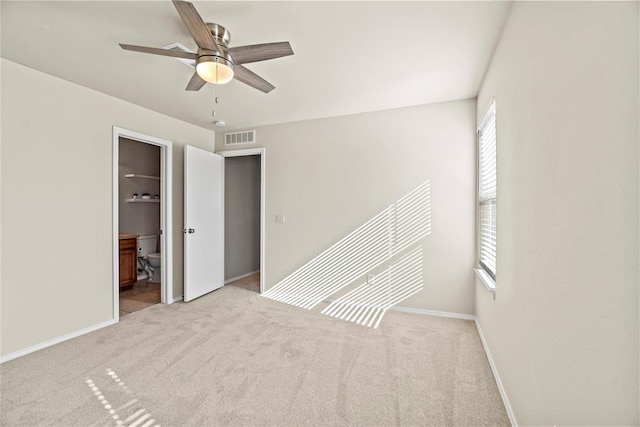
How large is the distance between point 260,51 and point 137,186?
4.41 meters

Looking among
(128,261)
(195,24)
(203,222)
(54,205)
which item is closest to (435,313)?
Result: (203,222)

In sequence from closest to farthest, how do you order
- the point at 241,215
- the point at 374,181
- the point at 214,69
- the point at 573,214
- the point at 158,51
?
the point at 573,214, the point at 158,51, the point at 214,69, the point at 374,181, the point at 241,215

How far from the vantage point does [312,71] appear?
2584mm

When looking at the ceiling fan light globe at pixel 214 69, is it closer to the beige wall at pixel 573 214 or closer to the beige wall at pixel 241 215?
the beige wall at pixel 573 214

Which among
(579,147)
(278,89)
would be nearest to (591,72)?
(579,147)

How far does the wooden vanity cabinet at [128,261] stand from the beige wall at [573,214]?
4867 mm

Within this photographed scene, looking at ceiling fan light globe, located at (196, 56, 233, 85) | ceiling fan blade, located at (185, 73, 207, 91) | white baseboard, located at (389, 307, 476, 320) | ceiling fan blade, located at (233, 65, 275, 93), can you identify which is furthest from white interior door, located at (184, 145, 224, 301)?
white baseboard, located at (389, 307, 476, 320)

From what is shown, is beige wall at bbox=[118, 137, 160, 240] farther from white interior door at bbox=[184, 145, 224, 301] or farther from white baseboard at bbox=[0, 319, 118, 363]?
white baseboard at bbox=[0, 319, 118, 363]

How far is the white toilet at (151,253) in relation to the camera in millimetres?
4961

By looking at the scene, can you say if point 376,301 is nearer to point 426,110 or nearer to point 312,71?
point 426,110

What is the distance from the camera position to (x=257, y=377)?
2168 millimetres

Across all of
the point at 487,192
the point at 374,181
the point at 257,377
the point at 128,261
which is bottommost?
the point at 257,377

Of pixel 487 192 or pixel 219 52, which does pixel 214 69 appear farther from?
pixel 487 192

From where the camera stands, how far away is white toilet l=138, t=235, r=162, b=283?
4.96 metres
